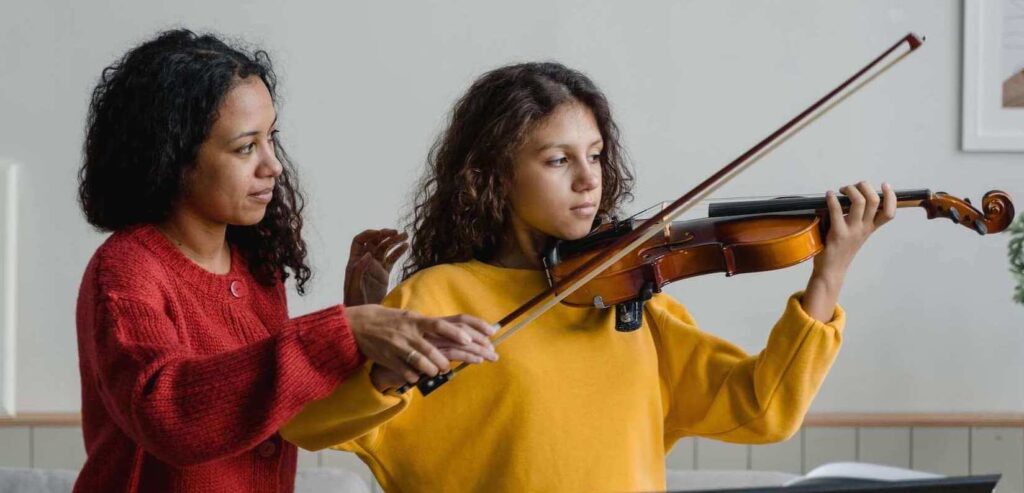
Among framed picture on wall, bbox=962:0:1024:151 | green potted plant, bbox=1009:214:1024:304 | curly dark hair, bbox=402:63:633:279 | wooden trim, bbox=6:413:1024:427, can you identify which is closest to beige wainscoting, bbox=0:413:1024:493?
wooden trim, bbox=6:413:1024:427

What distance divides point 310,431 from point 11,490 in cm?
118

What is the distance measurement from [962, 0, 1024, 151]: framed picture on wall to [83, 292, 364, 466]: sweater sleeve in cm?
174

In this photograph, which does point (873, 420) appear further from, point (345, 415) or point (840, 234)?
point (345, 415)

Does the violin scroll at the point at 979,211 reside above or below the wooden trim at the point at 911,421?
above

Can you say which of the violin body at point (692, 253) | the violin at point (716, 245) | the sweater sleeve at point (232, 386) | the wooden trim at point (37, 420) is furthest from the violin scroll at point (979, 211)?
the wooden trim at point (37, 420)

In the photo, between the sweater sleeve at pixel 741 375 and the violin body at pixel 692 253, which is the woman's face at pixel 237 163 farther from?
the sweater sleeve at pixel 741 375

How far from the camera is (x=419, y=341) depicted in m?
1.10

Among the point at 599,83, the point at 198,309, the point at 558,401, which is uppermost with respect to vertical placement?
the point at 599,83

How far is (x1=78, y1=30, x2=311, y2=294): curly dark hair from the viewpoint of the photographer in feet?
4.23

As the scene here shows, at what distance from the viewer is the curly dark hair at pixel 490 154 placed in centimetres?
138

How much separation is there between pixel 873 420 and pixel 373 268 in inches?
52.8

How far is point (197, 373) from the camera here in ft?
3.70

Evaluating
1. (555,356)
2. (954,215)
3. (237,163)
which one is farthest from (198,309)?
(954,215)

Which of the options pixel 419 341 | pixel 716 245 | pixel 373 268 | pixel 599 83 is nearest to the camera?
pixel 419 341
